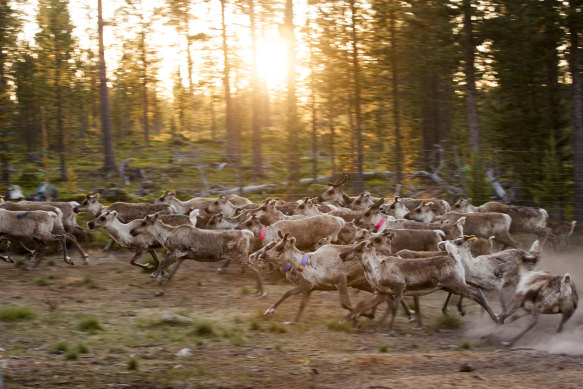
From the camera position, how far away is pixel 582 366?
7445mm

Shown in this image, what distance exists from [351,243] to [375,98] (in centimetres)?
1159

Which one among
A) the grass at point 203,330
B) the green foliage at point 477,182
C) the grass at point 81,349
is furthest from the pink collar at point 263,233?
the green foliage at point 477,182

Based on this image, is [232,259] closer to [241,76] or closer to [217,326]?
[217,326]

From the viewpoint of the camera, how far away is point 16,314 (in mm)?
9297

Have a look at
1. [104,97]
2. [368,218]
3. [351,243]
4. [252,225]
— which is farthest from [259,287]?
[104,97]

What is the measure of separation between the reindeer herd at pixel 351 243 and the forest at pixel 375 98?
286 centimetres

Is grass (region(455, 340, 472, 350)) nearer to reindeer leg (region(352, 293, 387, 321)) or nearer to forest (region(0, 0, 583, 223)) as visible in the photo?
reindeer leg (region(352, 293, 387, 321))

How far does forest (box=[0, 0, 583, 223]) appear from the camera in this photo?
719 inches

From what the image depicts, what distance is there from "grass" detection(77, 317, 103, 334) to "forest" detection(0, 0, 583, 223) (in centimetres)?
842

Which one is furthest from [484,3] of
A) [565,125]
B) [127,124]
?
[127,124]

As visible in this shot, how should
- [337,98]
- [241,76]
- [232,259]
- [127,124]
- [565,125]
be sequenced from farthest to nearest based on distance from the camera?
[127,124], [241,76], [337,98], [565,125], [232,259]

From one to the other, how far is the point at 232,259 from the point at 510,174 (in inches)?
411

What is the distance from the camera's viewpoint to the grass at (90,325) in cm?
894

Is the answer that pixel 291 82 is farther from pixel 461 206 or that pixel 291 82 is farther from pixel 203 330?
pixel 203 330
